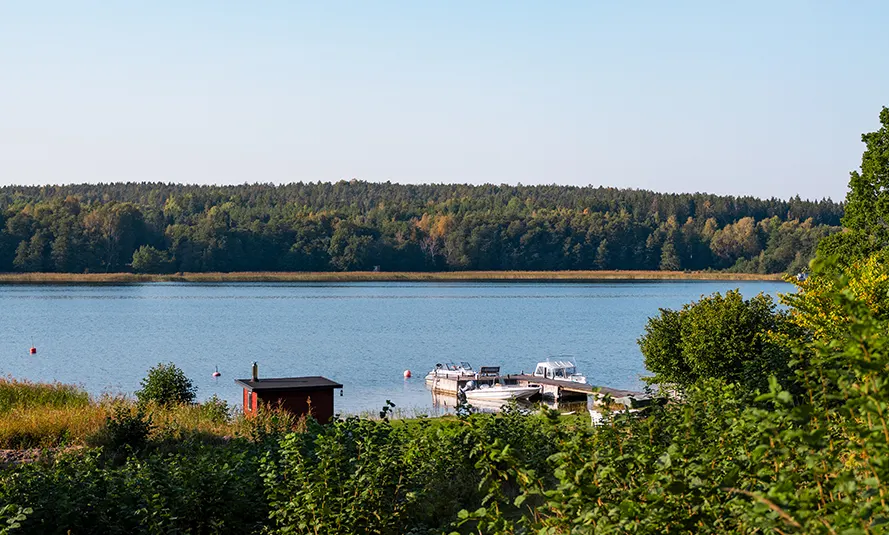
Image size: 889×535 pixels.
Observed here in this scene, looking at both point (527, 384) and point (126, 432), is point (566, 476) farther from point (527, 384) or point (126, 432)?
point (527, 384)

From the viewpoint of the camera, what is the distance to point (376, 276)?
144m

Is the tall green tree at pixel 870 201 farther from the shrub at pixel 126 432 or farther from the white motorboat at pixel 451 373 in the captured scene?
the shrub at pixel 126 432

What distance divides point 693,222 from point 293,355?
126012mm

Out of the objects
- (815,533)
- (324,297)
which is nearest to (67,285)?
(324,297)

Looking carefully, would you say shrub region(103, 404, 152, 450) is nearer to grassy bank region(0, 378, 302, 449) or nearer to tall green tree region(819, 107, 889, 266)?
grassy bank region(0, 378, 302, 449)

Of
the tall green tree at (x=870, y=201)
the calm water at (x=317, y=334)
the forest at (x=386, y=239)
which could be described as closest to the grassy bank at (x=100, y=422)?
the calm water at (x=317, y=334)

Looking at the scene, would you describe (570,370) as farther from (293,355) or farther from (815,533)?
(815,533)

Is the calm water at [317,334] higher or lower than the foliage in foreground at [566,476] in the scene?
lower

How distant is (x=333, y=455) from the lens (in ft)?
30.0

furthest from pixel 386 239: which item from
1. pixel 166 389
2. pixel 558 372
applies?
pixel 166 389

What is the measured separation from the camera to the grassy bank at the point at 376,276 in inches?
4897

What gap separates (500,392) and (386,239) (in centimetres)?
10911

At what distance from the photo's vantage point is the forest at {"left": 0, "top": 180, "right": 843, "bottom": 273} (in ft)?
414

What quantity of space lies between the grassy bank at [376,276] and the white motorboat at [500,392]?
300ft
